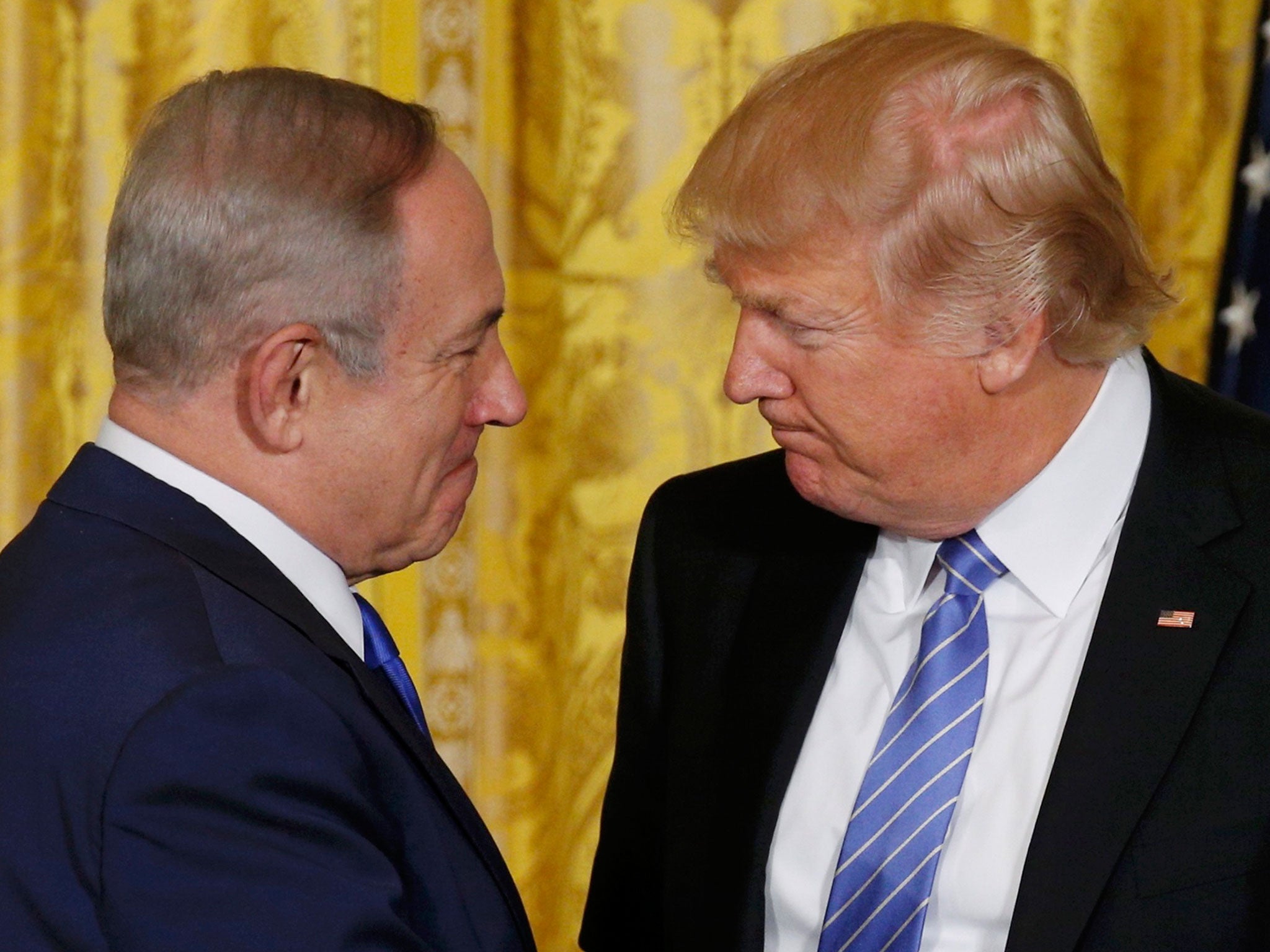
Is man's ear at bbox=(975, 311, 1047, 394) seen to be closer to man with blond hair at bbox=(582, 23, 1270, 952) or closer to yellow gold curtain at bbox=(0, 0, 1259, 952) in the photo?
man with blond hair at bbox=(582, 23, 1270, 952)

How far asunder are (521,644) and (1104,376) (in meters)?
1.70

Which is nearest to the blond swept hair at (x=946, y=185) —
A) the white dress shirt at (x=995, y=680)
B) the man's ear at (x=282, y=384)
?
the white dress shirt at (x=995, y=680)

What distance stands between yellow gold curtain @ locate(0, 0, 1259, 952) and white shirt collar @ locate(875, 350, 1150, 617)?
1.42 m

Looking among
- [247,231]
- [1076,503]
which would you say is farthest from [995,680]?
[247,231]

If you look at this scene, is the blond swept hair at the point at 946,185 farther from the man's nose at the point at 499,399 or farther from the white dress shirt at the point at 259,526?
the white dress shirt at the point at 259,526

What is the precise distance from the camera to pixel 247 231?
135 cm

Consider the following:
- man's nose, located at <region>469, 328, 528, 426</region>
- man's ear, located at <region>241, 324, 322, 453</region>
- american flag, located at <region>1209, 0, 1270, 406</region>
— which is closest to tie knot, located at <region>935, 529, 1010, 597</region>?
man's nose, located at <region>469, 328, 528, 426</region>

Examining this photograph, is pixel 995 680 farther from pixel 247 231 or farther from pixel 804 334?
pixel 247 231

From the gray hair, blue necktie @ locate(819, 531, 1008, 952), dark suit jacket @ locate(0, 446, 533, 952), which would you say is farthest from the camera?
blue necktie @ locate(819, 531, 1008, 952)

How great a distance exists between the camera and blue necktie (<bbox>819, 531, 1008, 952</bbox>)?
158cm

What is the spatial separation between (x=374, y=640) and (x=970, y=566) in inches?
25.0

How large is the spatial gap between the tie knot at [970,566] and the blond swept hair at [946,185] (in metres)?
0.22

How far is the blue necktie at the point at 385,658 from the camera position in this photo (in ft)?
5.14

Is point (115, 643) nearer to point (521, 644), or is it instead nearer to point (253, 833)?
point (253, 833)
